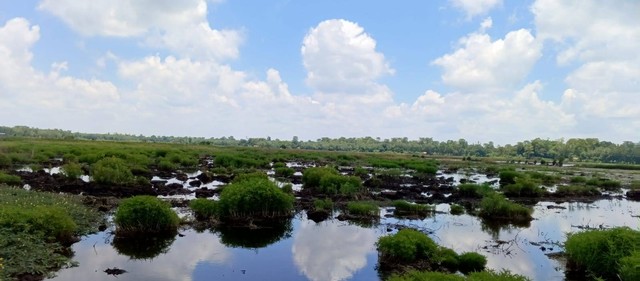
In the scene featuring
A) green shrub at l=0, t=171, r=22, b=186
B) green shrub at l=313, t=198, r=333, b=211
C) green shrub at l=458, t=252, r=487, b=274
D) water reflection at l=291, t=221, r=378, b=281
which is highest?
green shrub at l=0, t=171, r=22, b=186

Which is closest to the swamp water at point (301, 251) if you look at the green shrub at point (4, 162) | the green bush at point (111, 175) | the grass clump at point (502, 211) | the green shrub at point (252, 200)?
the grass clump at point (502, 211)

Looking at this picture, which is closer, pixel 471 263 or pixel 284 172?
pixel 471 263

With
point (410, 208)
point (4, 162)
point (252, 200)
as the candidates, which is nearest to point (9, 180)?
point (4, 162)

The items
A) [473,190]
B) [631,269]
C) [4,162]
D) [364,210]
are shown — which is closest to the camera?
[631,269]

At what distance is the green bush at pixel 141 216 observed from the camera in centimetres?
2386

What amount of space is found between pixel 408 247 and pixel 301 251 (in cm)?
600

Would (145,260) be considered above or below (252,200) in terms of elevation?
below

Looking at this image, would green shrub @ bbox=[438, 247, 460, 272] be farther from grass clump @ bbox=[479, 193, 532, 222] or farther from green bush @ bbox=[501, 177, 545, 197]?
green bush @ bbox=[501, 177, 545, 197]

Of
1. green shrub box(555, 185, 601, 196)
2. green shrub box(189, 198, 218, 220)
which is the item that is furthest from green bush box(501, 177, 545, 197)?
green shrub box(189, 198, 218, 220)

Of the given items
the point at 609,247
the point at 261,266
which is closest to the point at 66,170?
the point at 261,266

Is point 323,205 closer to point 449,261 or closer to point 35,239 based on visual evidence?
point 449,261

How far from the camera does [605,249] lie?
18.9 meters

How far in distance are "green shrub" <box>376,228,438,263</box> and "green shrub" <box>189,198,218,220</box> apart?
12079 mm

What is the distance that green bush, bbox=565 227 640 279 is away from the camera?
18125 millimetres
